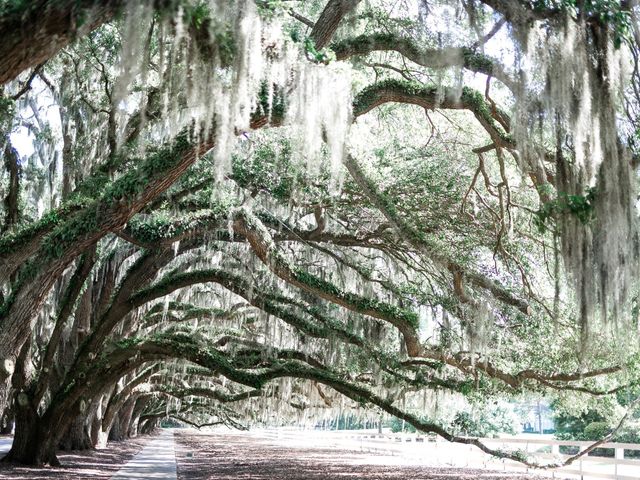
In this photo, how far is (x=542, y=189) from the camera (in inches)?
235

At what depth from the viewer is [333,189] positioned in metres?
5.17

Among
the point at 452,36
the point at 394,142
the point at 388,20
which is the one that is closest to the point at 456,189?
the point at 394,142

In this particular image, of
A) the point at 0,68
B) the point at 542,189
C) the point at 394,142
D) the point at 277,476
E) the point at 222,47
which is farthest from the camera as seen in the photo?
the point at 277,476

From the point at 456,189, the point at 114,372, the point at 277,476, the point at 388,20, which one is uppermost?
the point at 388,20

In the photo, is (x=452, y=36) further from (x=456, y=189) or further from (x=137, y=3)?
(x=456, y=189)

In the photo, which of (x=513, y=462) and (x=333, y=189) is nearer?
(x=333, y=189)

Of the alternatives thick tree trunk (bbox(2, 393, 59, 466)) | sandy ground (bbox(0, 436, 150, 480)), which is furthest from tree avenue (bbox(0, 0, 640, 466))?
sandy ground (bbox(0, 436, 150, 480))

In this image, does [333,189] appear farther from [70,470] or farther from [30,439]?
[30,439]

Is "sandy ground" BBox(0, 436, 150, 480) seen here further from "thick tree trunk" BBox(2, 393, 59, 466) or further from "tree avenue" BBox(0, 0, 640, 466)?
"tree avenue" BBox(0, 0, 640, 466)

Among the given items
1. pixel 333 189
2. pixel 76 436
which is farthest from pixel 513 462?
pixel 333 189

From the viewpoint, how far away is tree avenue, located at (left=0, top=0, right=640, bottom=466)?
4723 millimetres

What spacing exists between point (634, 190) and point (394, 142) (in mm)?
5112

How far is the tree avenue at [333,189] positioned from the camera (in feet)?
15.5

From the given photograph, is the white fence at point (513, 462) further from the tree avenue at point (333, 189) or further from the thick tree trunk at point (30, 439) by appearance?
the thick tree trunk at point (30, 439)
